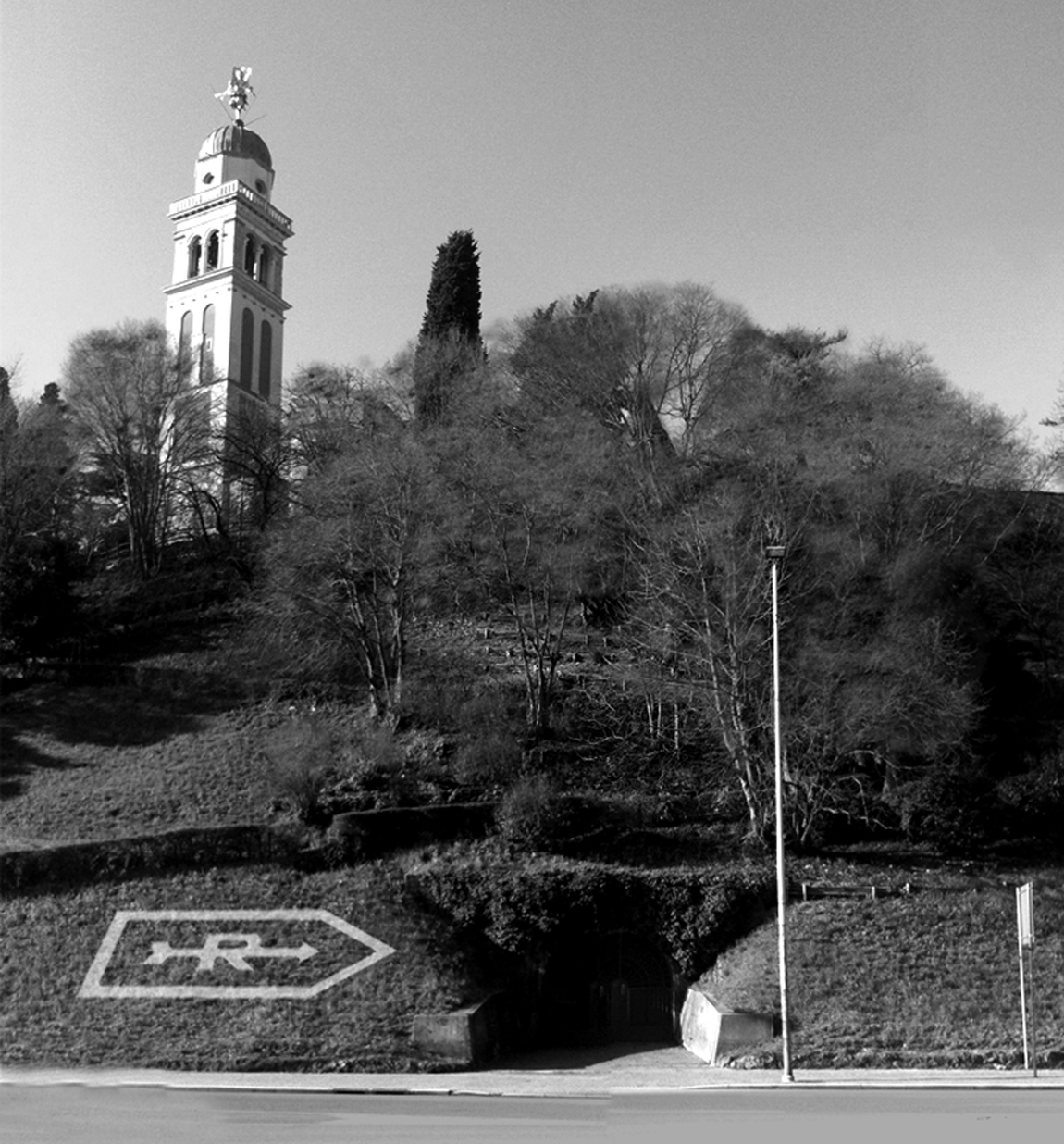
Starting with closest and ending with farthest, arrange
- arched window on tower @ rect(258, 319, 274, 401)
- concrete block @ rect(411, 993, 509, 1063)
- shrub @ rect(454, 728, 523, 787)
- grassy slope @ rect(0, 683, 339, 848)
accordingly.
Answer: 1. concrete block @ rect(411, 993, 509, 1063)
2. grassy slope @ rect(0, 683, 339, 848)
3. shrub @ rect(454, 728, 523, 787)
4. arched window on tower @ rect(258, 319, 274, 401)

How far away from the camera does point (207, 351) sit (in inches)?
2899

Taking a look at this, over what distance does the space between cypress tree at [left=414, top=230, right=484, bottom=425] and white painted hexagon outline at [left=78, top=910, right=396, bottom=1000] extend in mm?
24134

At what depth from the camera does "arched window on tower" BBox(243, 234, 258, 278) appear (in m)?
79.8

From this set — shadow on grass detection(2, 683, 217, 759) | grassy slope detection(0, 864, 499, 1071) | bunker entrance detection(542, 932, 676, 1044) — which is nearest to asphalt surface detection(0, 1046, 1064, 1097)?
grassy slope detection(0, 864, 499, 1071)

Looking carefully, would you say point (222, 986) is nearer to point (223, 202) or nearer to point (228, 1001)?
point (228, 1001)

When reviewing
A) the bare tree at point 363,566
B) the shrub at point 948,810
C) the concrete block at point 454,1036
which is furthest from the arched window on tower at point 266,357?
the concrete block at point 454,1036

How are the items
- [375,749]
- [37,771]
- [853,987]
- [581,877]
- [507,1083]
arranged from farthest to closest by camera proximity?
[37,771] → [375,749] → [581,877] → [853,987] → [507,1083]

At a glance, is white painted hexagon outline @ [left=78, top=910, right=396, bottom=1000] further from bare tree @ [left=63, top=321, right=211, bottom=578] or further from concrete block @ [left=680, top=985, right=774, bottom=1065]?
bare tree @ [left=63, top=321, right=211, bottom=578]

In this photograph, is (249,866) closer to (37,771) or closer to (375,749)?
(375,749)

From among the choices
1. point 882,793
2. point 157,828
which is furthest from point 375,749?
point 882,793

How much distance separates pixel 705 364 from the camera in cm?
4650

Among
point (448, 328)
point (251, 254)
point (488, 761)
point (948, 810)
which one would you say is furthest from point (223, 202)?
point (948, 810)

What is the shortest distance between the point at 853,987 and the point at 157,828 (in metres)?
17.3

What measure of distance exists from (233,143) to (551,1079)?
7095cm
